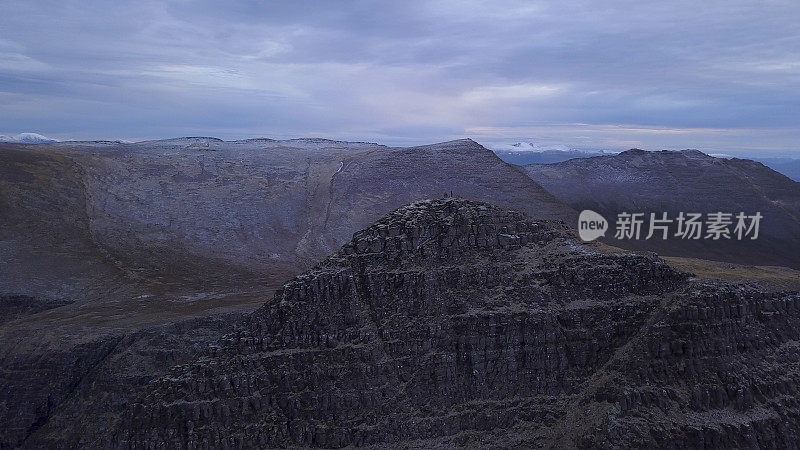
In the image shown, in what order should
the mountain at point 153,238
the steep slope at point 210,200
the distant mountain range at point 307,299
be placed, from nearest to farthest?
1. the distant mountain range at point 307,299
2. the mountain at point 153,238
3. the steep slope at point 210,200

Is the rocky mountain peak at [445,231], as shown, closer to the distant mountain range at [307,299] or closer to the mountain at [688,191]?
the distant mountain range at [307,299]

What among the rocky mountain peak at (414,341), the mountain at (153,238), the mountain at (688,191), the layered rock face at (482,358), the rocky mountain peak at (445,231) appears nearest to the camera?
the rocky mountain peak at (414,341)

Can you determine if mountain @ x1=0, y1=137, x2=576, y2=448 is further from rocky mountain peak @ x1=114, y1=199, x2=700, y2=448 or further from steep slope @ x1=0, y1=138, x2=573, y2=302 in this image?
rocky mountain peak @ x1=114, y1=199, x2=700, y2=448

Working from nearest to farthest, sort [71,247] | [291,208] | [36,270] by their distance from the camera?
[36,270] < [71,247] < [291,208]

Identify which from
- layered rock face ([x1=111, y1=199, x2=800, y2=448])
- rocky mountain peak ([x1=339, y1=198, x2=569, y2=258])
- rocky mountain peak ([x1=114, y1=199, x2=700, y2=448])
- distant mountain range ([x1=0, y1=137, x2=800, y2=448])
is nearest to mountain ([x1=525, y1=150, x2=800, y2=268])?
distant mountain range ([x1=0, y1=137, x2=800, y2=448])

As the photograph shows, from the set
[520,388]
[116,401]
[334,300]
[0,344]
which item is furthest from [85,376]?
[520,388]

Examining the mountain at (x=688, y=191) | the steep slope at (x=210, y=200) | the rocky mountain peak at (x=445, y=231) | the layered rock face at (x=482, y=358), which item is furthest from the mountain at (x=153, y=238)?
the mountain at (x=688, y=191)

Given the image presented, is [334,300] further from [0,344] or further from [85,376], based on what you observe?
[0,344]
